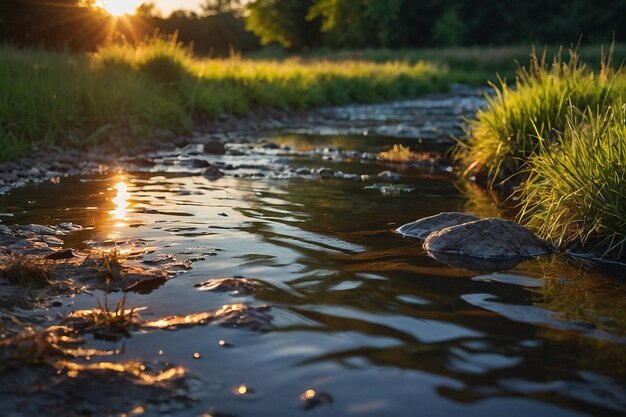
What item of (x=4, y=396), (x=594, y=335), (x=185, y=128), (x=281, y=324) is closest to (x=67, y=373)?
(x=4, y=396)

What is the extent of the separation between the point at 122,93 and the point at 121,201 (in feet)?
16.0

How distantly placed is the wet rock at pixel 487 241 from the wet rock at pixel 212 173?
3.56 meters

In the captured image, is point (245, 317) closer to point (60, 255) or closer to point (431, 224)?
point (60, 255)

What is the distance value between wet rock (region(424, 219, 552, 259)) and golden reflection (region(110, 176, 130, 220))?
7.80ft

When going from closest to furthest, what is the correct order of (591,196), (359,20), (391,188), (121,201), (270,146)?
(591,196) → (121,201) → (391,188) → (270,146) → (359,20)

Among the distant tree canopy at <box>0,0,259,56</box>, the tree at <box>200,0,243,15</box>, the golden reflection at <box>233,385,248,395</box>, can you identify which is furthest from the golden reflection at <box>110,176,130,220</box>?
the tree at <box>200,0,243,15</box>

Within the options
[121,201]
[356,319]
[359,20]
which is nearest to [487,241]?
[356,319]

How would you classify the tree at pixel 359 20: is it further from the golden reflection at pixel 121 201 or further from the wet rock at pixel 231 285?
the wet rock at pixel 231 285

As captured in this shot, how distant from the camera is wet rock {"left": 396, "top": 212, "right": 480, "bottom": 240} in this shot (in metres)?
4.61

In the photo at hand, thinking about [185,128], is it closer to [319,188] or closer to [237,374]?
[319,188]

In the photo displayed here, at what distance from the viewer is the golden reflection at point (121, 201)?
5.11 meters

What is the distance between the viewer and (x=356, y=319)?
2932mm

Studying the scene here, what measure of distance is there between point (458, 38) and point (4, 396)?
189ft

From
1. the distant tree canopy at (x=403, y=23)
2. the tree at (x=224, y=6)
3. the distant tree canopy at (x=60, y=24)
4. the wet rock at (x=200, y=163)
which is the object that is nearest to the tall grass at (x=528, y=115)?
the wet rock at (x=200, y=163)
